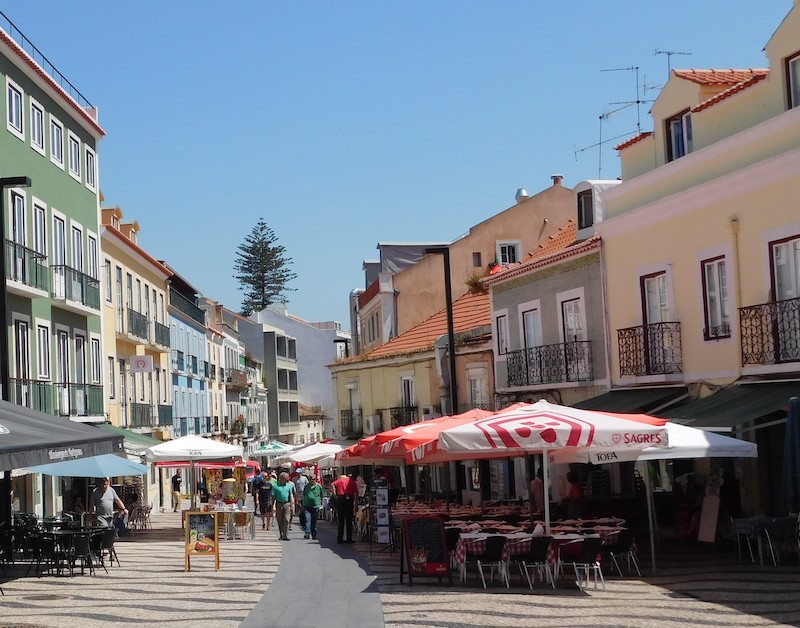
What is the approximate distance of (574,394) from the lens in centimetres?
2772

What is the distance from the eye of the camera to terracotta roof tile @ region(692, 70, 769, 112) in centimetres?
2018

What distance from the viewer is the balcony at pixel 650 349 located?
22.9 meters

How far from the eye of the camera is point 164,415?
49562mm

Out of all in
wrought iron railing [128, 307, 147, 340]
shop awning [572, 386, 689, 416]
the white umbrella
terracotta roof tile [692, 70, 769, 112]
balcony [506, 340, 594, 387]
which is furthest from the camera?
wrought iron railing [128, 307, 147, 340]

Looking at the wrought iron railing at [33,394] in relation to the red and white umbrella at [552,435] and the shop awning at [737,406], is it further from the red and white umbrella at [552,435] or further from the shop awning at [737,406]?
the shop awning at [737,406]

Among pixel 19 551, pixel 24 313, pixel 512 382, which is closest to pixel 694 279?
pixel 512 382

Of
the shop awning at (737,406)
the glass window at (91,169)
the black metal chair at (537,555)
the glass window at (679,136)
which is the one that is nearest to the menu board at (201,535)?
the black metal chair at (537,555)

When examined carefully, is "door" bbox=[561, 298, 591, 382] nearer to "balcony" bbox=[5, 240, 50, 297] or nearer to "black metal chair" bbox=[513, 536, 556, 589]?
"black metal chair" bbox=[513, 536, 556, 589]

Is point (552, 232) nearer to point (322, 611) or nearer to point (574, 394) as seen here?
point (574, 394)

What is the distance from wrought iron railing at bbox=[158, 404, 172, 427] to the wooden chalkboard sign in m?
33.7

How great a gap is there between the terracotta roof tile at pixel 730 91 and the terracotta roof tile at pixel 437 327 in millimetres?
15114

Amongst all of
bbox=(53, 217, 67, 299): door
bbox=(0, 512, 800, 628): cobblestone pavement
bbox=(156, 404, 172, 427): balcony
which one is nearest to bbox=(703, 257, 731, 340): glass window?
bbox=(0, 512, 800, 628): cobblestone pavement

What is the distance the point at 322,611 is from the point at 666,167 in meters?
12.4

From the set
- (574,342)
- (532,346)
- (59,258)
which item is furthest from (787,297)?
(59,258)
